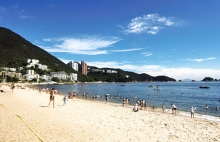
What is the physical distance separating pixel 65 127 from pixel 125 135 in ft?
13.0

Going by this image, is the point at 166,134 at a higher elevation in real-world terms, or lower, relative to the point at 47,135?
lower

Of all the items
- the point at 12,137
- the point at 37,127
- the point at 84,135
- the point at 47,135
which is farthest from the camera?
the point at 37,127

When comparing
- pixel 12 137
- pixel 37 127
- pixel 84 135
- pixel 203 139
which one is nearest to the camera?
pixel 12 137

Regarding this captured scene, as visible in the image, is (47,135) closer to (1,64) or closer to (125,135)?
(125,135)

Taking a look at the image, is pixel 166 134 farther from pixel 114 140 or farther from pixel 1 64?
pixel 1 64

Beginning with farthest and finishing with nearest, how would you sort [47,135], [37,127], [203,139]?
[203,139], [37,127], [47,135]

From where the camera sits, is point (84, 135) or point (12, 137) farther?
point (84, 135)

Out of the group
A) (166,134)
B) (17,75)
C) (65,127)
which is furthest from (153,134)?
(17,75)

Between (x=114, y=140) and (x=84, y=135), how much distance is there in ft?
5.84

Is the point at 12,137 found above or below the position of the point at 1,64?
below

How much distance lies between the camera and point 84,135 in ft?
33.7

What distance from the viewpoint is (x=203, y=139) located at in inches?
468

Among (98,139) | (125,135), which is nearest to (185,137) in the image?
(125,135)

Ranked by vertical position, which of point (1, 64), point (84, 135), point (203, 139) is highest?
point (1, 64)
